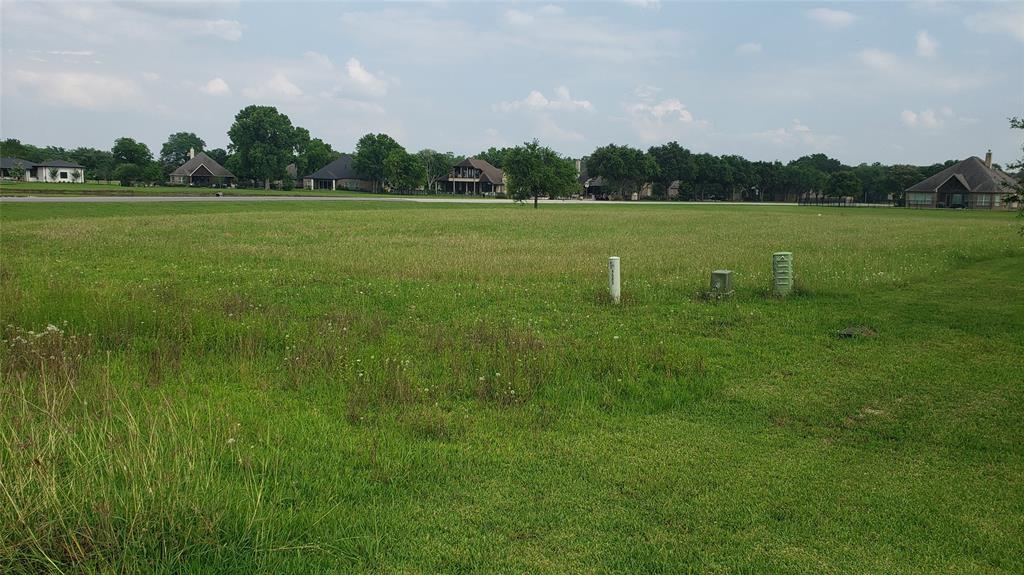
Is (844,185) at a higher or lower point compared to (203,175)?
lower

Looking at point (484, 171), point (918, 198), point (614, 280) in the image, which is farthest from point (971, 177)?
point (614, 280)

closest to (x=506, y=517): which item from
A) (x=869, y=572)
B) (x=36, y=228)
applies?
(x=869, y=572)

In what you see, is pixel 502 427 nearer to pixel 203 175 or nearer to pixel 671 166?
pixel 203 175

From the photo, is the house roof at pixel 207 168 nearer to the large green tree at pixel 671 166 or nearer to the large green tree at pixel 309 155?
the large green tree at pixel 309 155

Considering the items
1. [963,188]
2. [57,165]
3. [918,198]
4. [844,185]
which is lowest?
[918,198]

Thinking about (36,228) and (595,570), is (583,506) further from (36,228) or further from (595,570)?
(36,228)

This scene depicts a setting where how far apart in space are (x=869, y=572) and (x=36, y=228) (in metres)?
31.7

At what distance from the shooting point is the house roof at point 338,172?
12962 cm

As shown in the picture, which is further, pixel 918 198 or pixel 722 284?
pixel 918 198

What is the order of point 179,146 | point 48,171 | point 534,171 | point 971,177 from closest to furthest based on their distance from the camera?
point 534,171 < point 971,177 < point 48,171 < point 179,146

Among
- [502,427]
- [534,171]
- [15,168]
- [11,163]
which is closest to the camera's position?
[502,427]

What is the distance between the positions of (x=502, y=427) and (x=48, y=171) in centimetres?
14881

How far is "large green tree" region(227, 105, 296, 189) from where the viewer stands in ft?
363

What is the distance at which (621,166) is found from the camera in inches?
4919
